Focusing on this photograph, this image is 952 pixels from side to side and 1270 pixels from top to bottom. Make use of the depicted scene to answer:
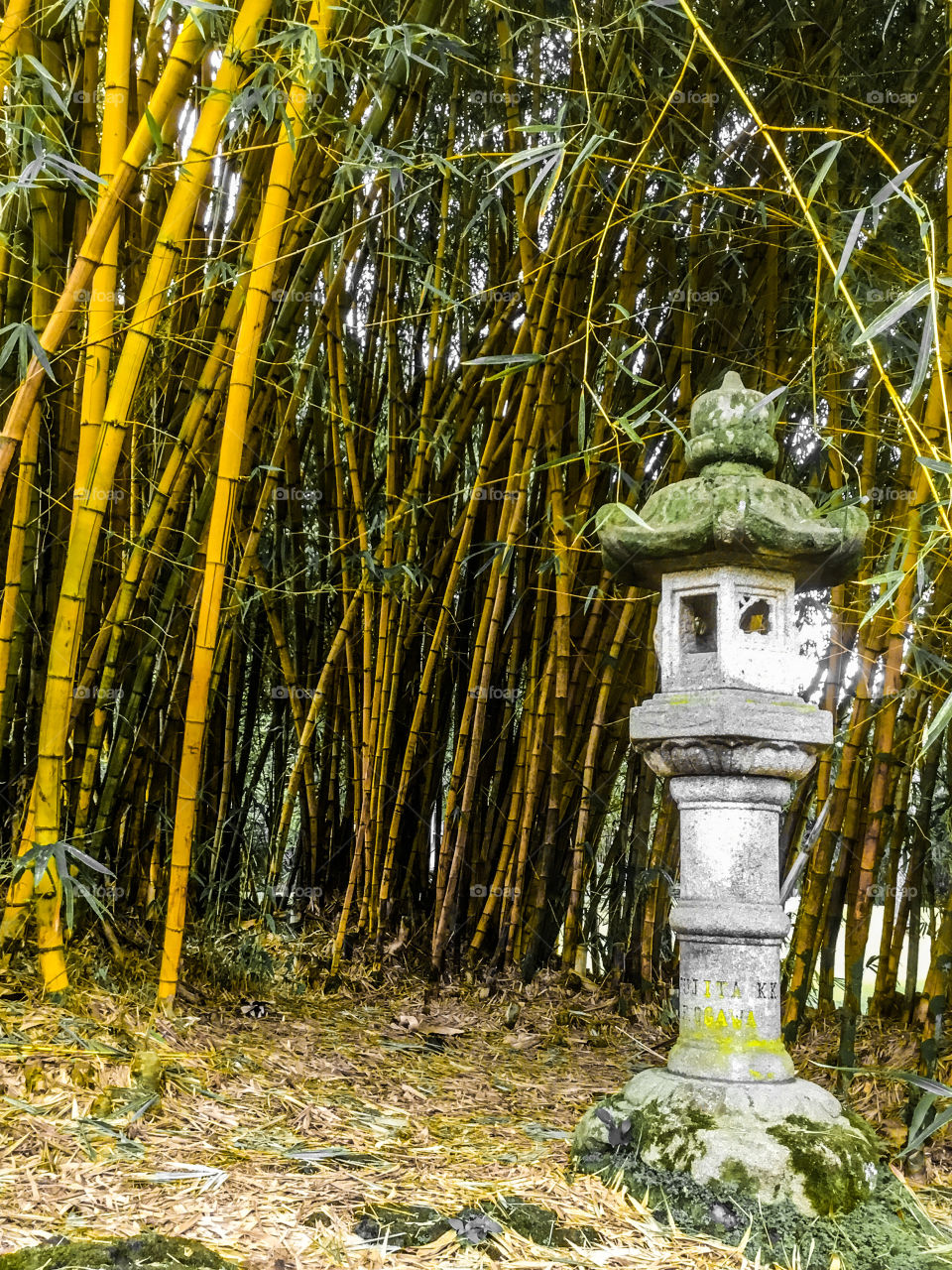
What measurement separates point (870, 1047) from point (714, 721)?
1.18 meters

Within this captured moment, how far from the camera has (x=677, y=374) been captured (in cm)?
324

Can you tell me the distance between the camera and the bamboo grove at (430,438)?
2.09 meters

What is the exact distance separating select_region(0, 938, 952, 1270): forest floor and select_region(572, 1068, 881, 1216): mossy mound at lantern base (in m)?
0.10

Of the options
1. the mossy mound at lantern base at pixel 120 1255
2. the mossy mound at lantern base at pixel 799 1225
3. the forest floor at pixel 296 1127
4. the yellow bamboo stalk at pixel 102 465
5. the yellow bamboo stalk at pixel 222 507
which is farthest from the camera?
the yellow bamboo stalk at pixel 222 507

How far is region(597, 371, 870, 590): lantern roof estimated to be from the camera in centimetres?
186

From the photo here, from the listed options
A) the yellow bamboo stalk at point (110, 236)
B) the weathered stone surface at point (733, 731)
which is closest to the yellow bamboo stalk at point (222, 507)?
the yellow bamboo stalk at point (110, 236)

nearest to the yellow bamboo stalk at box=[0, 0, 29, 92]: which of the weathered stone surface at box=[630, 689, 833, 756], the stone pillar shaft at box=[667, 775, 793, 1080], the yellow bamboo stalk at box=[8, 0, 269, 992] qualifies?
the yellow bamboo stalk at box=[8, 0, 269, 992]

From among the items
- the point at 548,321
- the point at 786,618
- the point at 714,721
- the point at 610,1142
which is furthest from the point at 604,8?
the point at 610,1142

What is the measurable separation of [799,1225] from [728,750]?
74 cm

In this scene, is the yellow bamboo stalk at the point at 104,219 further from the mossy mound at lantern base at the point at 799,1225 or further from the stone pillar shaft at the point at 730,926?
the mossy mound at lantern base at the point at 799,1225

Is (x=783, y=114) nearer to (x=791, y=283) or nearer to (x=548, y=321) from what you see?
(x=791, y=283)

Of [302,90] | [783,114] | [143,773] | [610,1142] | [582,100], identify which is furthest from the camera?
[783,114]

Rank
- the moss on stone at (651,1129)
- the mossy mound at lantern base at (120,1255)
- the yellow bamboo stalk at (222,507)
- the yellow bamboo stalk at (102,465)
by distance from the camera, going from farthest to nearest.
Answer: the yellow bamboo stalk at (222,507) → the yellow bamboo stalk at (102,465) → the moss on stone at (651,1129) → the mossy mound at lantern base at (120,1255)

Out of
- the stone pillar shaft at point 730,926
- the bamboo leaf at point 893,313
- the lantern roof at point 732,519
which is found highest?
the bamboo leaf at point 893,313
